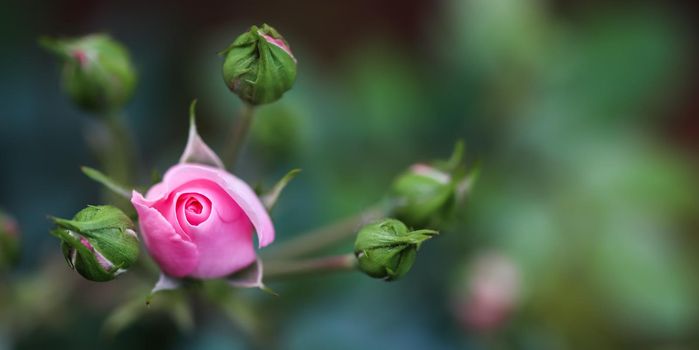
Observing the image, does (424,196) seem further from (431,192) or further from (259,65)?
(259,65)

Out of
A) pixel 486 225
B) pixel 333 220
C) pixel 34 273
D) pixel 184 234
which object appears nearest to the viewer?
pixel 184 234

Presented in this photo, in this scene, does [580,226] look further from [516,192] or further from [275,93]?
[275,93]

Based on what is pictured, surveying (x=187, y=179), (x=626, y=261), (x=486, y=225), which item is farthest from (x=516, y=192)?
(x=187, y=179)

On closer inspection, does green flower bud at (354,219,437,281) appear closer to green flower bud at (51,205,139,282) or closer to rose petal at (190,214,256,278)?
rose petal at (190,214,256,278)

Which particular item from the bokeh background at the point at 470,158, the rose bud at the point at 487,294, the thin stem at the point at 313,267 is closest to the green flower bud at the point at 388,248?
the thin stem at the point at 313,267

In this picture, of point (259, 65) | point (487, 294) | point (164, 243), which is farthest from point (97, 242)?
point (487, 294)

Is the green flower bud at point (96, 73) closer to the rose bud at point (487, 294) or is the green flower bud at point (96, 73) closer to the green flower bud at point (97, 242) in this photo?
the green flower bud at point (97, 242)

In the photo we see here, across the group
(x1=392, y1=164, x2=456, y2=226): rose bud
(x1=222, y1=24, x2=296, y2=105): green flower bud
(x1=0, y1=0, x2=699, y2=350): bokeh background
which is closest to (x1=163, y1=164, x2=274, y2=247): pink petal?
(x1=222, y1=24, x2=296, y2=105): green flower bud
